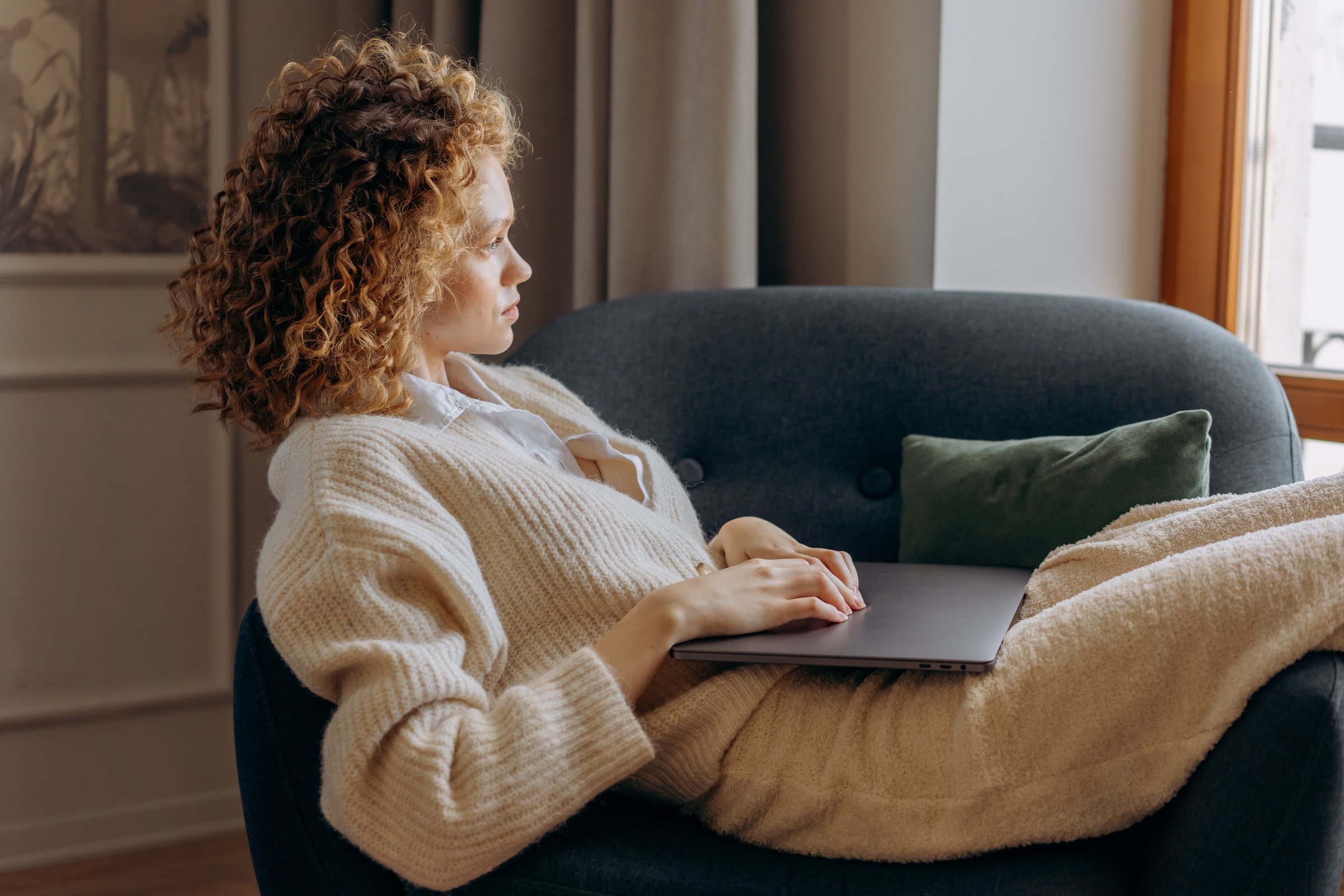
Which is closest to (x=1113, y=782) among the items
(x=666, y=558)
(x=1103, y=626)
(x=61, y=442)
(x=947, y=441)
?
(x=1103, y=626)

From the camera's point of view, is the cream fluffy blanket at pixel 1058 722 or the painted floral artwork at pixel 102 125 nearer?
the cream fluffy blanket at pixel 1058 722

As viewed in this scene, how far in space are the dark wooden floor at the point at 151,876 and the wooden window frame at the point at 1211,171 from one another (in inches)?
69.3

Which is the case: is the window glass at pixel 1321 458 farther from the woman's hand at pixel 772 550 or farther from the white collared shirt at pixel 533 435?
the white collared shirt at pixel 533 435

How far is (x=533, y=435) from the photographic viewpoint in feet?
3.97

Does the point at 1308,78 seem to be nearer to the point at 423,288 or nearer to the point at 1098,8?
the point at 1098,8

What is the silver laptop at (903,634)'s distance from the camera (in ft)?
2.82

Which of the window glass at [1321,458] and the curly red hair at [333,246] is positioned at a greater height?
the curly red hair at [333,246]

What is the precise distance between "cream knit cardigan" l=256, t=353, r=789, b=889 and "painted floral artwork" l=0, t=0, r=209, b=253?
99 cm

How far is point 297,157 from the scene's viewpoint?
1.06 metres

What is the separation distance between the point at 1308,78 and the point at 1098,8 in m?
0.33

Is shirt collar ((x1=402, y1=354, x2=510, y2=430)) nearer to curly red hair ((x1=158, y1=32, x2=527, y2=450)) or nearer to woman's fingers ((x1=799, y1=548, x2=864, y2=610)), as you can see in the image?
curly red hair ((x1=158, y1=32, x2=527, y2=450))

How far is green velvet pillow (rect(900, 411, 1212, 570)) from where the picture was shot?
117 cm

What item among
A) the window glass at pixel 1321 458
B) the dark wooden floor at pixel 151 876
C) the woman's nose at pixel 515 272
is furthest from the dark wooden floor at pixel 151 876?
the woman's nose at pixel 515 272

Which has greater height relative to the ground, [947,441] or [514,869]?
[947,441]
